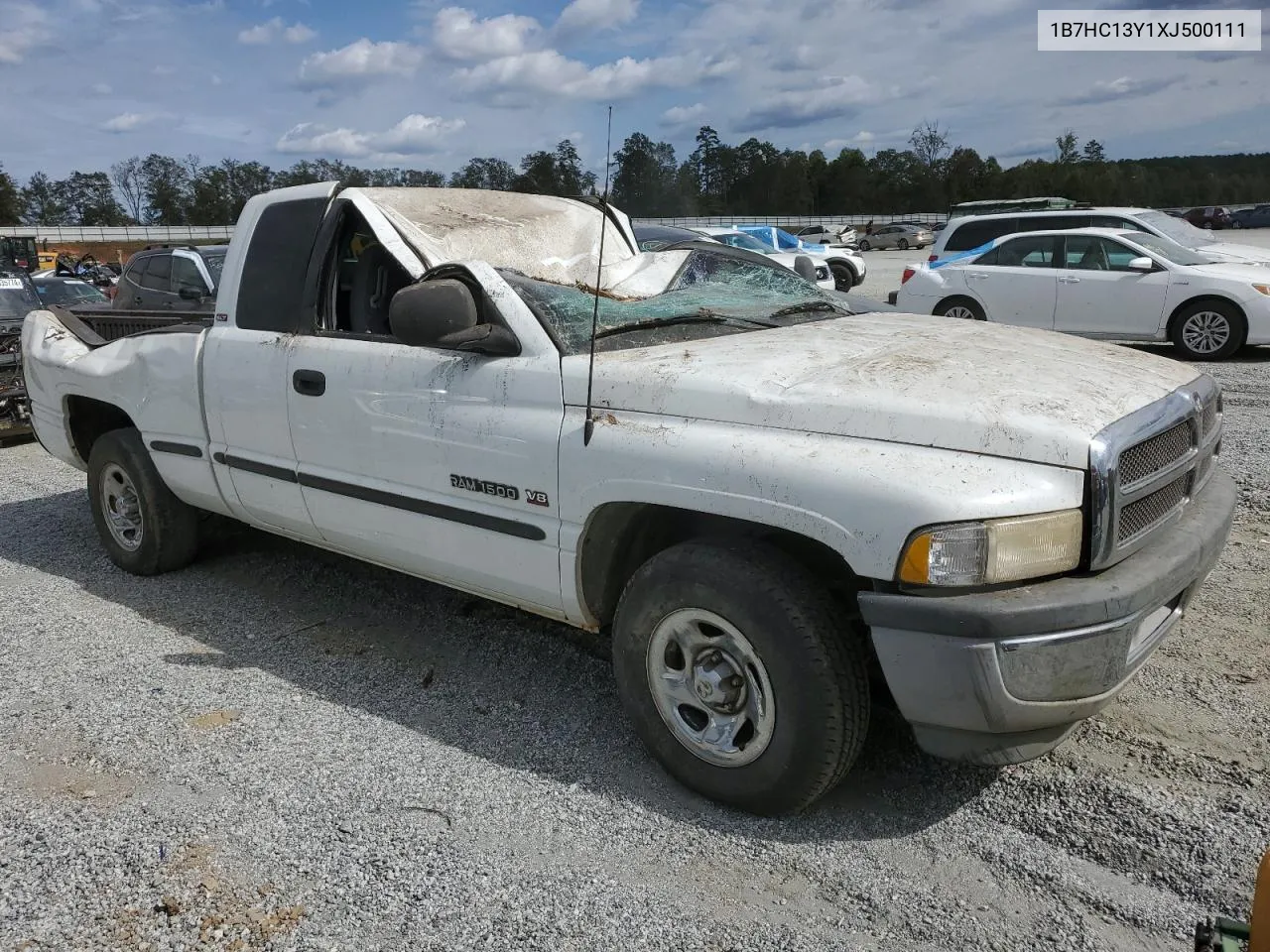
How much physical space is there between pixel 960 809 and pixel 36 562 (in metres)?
5.16

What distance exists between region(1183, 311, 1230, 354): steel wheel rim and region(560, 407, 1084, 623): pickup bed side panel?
9.74m

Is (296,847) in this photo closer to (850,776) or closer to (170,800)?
(170,800)

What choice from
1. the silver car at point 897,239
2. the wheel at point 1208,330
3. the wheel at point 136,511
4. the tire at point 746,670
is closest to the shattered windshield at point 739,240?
the wheel at point 1208,330

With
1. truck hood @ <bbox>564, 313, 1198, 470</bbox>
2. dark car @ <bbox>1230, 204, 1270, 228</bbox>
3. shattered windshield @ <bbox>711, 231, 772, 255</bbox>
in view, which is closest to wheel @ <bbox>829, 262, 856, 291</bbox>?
shattered windshield @ <bbox>711, 231, 772, 255</bbox>

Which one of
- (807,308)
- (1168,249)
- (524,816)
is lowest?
(524,816)

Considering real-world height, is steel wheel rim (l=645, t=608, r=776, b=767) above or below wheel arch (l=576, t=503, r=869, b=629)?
below

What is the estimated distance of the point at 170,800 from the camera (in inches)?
124

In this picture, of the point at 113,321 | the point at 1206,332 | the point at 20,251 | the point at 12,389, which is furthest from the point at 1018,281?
the point at 20,251

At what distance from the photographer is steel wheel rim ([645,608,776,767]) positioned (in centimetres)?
284

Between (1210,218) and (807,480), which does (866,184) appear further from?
(807,480)

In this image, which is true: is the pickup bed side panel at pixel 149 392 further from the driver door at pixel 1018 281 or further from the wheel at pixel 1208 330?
the wheel at pixel 1208 330

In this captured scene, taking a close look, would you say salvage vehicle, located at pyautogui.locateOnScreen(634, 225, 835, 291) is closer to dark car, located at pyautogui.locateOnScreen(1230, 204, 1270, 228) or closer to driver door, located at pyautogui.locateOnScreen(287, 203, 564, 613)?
driver door, located at pyautogui.locateOnScreen(287, 203, 564, 613)

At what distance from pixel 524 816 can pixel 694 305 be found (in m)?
1.90

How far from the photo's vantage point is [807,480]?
2.61 meters
